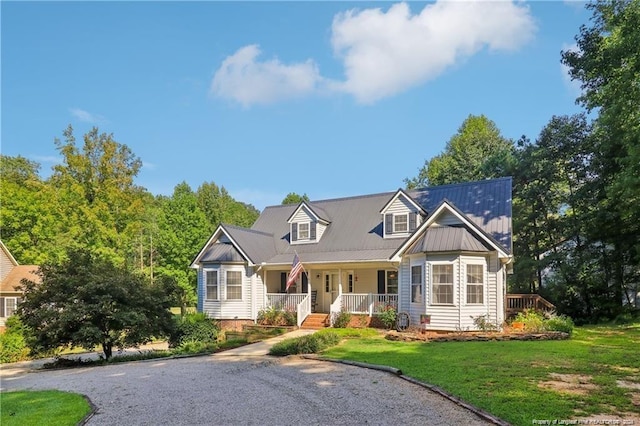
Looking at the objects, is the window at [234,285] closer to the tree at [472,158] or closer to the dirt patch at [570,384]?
the dirt patch at [570,384]

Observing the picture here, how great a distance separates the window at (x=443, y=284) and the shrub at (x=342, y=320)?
441 centimetres

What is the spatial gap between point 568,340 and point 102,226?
103 feet

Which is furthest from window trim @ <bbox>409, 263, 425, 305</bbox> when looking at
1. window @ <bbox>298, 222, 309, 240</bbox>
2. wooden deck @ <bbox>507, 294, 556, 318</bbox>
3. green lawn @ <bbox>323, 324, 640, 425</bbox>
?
window @ <bbox>298, 222, 309, 240</bbox>

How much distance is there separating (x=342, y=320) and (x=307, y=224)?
6.65 meters

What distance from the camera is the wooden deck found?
70.5ft

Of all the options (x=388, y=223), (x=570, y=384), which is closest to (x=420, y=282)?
(x=388, y=223)

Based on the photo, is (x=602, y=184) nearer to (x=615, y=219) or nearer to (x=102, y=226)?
(x=615, y=219)

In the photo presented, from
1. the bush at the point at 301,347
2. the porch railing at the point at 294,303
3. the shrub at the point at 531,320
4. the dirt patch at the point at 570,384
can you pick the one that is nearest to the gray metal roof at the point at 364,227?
the porch railing at the point at 294,303

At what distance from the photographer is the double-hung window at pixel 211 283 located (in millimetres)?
23453

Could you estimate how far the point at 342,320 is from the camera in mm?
20781

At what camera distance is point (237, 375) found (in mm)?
10977

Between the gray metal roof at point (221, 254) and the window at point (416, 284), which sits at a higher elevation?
the gray metal roof at point (221, 254)

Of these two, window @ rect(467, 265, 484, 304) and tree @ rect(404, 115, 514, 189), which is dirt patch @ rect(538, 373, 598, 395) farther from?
tree @ rect(404, 115, 514, 189)

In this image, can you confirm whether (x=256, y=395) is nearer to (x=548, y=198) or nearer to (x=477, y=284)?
(x=477, y=284)
